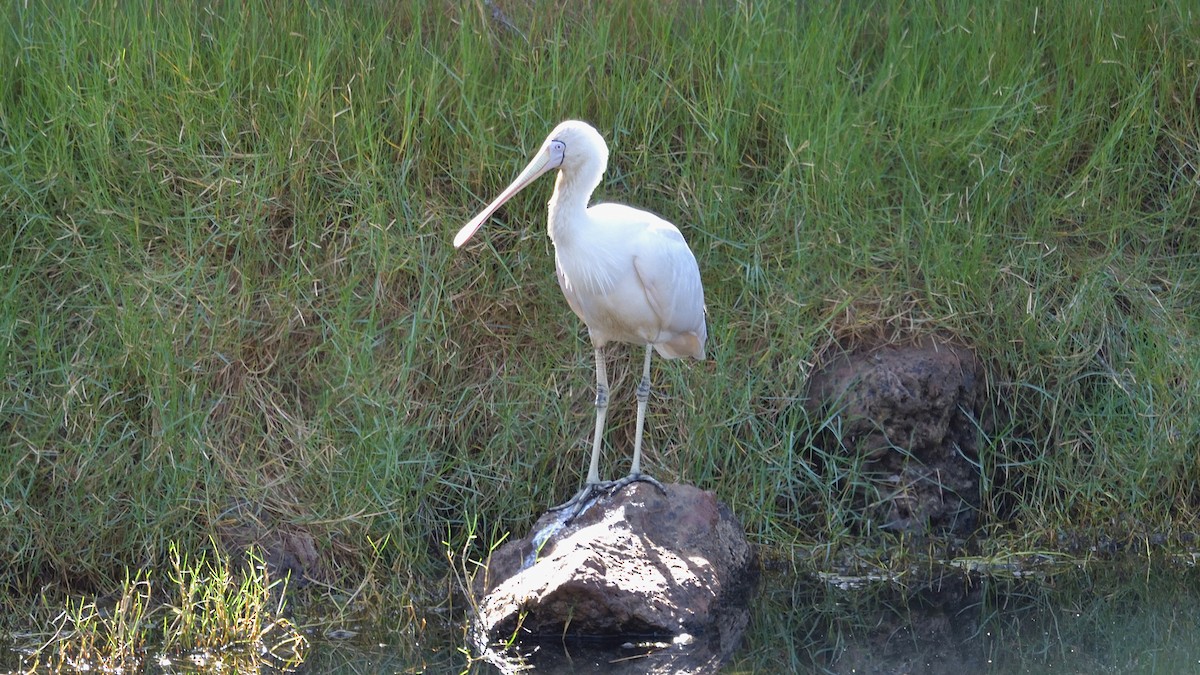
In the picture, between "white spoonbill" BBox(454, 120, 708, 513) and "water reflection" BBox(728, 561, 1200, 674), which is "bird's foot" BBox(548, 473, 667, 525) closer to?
"white spoonbill" BBox(454, 120, 708, 513)

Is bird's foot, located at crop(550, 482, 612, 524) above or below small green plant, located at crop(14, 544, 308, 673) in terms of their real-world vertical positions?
above

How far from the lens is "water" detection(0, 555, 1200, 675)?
4312 mm

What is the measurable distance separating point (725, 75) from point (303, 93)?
5.16 ft

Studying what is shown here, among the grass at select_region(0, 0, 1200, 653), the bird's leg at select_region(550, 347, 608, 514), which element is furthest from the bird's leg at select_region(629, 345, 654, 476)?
the grass at select_region(0, 0, 1200, 653)

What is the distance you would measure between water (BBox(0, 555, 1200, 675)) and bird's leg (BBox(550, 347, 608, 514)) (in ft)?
1.76

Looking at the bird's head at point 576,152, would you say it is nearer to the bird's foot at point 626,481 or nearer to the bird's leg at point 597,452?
the bird's leg at point 597,452

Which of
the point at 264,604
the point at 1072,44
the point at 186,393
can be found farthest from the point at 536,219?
the point at 1072,44

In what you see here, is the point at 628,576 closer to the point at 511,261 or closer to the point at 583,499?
the point at 583,499

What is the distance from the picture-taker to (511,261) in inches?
217

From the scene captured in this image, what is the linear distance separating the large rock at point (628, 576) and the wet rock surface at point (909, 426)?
774 millimetres

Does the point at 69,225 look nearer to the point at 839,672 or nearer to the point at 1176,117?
the point at 839,672

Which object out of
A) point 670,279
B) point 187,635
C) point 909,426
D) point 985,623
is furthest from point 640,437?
point 187,635

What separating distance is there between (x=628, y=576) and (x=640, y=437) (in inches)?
23.5

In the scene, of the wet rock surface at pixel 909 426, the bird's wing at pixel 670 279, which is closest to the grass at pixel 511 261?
the wet rock surface at pixel 909 426
